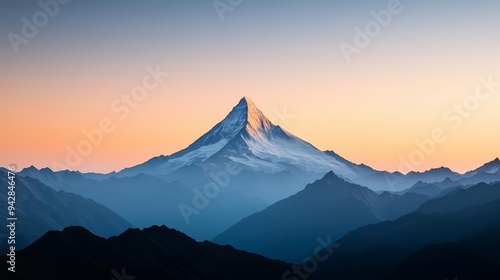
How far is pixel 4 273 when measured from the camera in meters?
196
